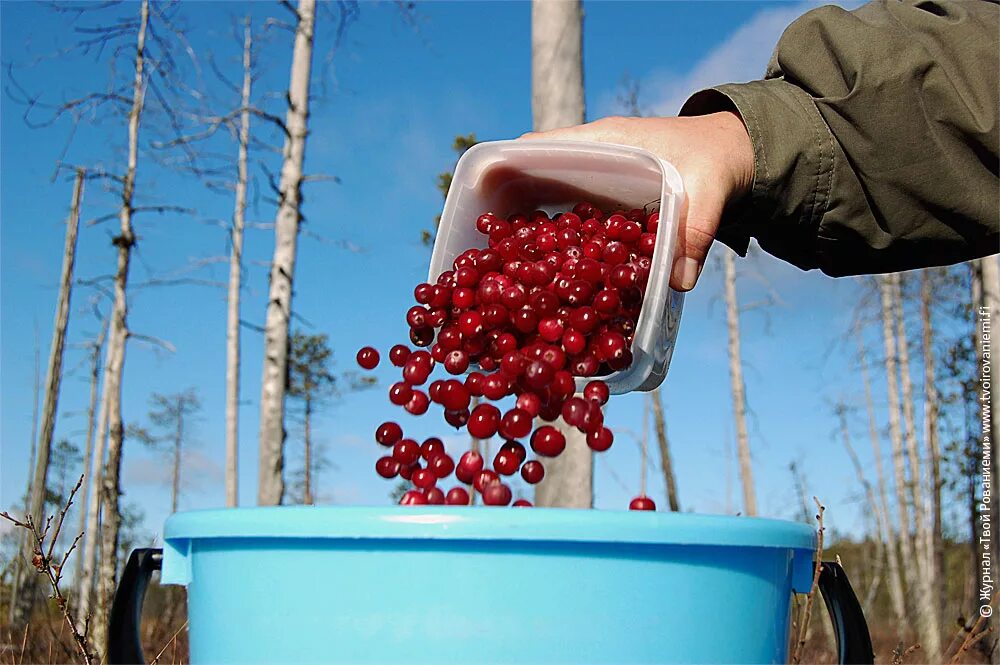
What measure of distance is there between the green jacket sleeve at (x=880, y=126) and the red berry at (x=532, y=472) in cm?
76

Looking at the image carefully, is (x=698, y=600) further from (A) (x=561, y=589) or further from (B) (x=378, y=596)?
(B) (x=378, y=596)

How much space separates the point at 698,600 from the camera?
3.73 ft

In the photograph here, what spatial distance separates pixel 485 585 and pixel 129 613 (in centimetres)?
71

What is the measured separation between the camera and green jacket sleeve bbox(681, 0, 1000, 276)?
179 cm

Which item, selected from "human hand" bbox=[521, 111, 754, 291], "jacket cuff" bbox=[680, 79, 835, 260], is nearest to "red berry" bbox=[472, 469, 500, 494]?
"human hand" bbox=[521, 111, 754, 291]

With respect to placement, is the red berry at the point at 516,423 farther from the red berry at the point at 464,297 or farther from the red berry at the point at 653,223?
the red berry at the point at 653,223

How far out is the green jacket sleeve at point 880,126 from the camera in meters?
1.79

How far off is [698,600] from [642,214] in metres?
1.10

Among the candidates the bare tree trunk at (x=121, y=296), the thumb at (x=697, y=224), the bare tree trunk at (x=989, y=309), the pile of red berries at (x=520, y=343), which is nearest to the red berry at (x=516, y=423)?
the pile of red berries at (x=520, y=343)

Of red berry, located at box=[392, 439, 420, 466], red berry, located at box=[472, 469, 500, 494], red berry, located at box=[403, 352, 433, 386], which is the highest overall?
red berry, located at box=[403, 352, 433, 386]

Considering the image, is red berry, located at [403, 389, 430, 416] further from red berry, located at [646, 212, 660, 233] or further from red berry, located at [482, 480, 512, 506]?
red berry, located at [646, 212, 660, 233]

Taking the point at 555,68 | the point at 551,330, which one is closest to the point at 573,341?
the point at 551,330

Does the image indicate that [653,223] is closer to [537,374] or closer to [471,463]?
[537,374]

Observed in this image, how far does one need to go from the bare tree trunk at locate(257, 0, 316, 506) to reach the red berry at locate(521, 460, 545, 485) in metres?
6.85
